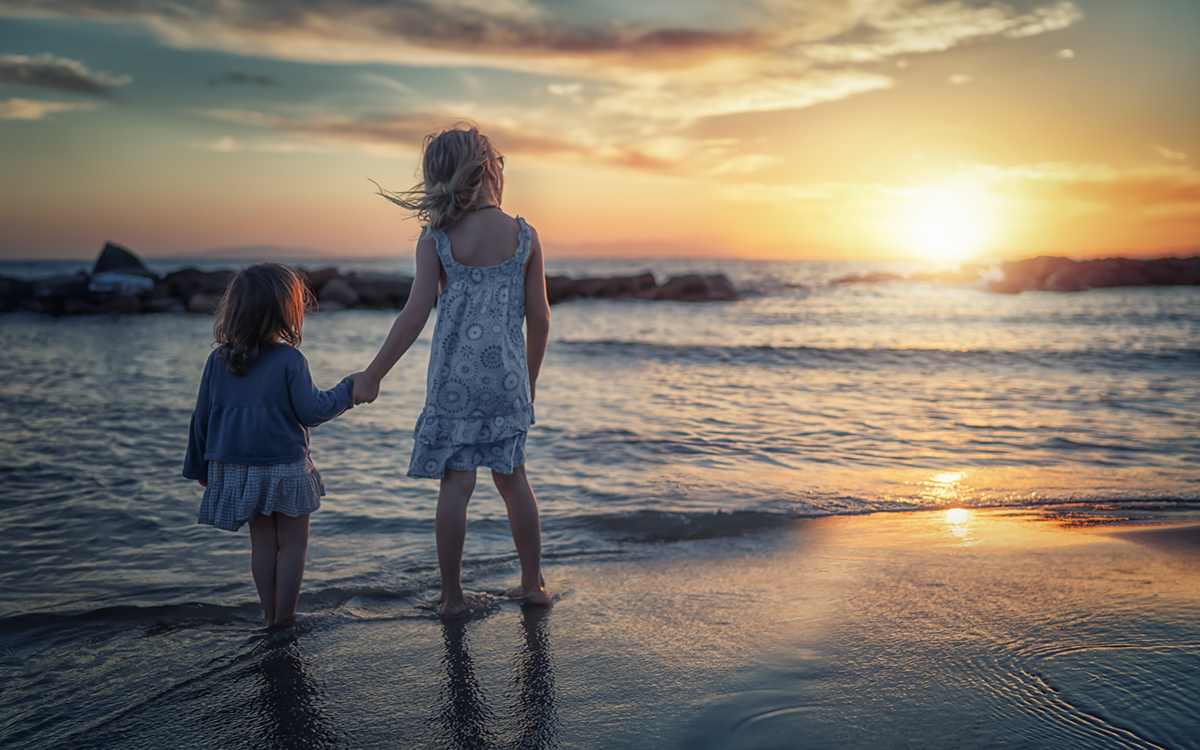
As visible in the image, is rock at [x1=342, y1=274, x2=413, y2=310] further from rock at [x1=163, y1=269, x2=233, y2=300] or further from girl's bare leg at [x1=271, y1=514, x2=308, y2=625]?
girl's bare leg at [x1=271, y1=514, x2=308, y2=625]

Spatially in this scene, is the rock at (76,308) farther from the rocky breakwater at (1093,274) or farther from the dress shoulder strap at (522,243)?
the rocky breakwater at (1093,274)

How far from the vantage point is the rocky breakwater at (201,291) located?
24.4m

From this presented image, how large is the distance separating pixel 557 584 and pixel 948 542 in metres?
2.02

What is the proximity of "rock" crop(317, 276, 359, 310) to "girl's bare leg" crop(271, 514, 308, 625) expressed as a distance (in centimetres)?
2402

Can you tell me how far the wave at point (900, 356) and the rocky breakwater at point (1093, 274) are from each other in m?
20.5

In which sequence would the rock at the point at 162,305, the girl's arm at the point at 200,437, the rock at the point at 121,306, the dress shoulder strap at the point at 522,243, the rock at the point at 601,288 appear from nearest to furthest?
the girl's arm at the point at 200,437 < the dress shoulder strap at the point at 522,243 < the rock at the point at 121,306 < the rock at the point at 162,305 < the rock at the point at 601,288

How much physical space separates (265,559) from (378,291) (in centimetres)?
2483

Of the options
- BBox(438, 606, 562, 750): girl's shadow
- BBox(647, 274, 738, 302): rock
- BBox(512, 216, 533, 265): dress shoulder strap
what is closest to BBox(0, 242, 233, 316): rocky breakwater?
BBox(647, 274, 738, 302): rock

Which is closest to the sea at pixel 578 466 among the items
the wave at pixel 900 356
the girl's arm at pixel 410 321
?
the wave at pixel 900 356

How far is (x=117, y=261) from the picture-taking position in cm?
3266

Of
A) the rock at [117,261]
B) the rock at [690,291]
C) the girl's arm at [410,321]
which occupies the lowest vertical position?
the girl's arm at [410,321]

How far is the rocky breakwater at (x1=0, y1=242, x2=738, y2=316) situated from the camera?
24359 mm

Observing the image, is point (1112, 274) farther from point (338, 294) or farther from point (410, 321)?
point (410, 321)

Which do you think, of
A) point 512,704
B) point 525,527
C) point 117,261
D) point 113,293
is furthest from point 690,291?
point 117,261
